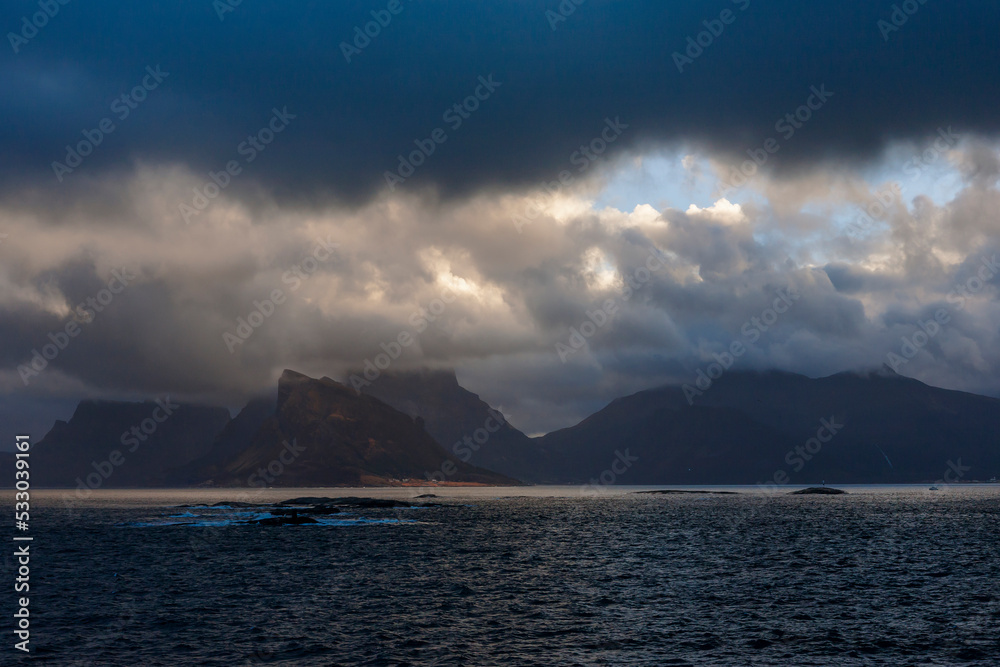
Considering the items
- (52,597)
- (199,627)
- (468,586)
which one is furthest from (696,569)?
(52,597)

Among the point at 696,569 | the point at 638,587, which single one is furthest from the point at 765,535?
the point at 638,587

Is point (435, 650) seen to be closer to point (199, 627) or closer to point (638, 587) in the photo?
point (199, 627)

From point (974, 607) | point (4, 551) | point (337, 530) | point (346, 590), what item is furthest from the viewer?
point (337, 530)

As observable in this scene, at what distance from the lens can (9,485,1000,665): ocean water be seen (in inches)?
1813

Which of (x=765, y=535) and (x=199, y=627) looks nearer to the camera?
(x=199, y=627)

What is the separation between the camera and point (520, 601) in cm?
6500

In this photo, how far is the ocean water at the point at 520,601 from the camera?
46062 mm

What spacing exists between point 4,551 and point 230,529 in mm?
50225

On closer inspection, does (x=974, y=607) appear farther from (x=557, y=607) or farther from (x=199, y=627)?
(x=199, y=627)

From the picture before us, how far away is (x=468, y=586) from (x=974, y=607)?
142ft

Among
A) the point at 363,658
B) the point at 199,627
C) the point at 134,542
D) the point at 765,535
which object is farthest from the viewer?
the point at 765,535

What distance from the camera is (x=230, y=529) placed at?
6166 inches

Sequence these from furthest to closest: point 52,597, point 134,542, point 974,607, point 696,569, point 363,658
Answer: point 134,542 → point 696,569 → point 52,597 → point 974,607 → point 363,658

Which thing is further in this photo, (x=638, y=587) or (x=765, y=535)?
(x=765, y=535)
